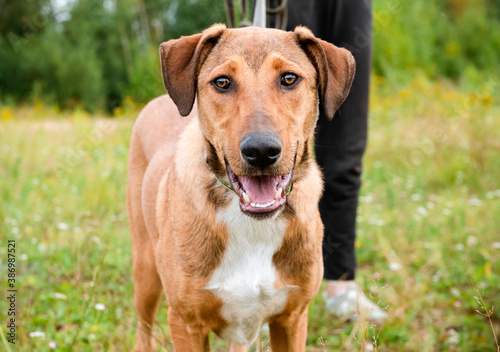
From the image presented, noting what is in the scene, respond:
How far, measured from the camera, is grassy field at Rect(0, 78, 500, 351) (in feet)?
11.2

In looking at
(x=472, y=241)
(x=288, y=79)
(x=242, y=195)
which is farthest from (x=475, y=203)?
(x=242, y=195)

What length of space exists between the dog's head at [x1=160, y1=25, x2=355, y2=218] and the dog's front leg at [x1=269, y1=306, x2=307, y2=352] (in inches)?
23.9

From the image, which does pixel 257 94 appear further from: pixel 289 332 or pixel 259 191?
pixel 289 332

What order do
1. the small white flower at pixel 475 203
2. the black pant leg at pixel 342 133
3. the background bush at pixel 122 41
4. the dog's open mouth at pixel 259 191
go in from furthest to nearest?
the background bush at pixel 122 41 → the small white flower at pixel 475 203 → the black pant leg at pixel 342 133 → the dog's open mouth at pixel 259 191

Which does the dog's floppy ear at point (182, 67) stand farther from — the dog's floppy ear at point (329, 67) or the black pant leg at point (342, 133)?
the black pant leg at point (342, 133)

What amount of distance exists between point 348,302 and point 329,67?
1.92 meters

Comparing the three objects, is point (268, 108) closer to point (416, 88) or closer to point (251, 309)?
point (251, 309)

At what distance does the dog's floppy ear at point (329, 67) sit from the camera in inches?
97.1

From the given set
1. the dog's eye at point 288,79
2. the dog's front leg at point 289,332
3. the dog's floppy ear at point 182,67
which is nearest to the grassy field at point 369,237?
the dog's front leg at point 289,332

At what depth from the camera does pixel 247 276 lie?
7.76ft

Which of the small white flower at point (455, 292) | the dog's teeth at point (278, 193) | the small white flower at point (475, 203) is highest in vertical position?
the dog's teeth at point (278, 193)

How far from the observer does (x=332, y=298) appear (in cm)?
379

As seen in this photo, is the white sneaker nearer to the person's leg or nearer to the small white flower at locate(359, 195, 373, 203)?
the person's leg

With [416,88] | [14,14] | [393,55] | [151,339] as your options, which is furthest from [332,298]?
[14,14]
